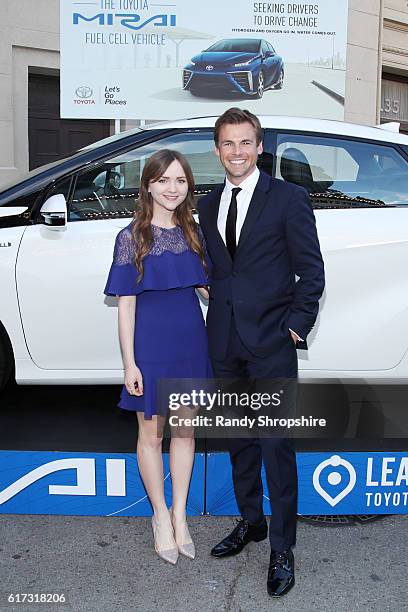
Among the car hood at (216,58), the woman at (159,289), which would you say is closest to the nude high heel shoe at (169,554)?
the woman at (159,289)

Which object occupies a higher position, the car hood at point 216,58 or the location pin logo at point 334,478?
the car hood at point 216,58

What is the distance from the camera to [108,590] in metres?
2.13

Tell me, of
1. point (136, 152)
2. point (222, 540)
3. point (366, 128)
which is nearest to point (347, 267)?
point (366, 128)

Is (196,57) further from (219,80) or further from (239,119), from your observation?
(239,119)

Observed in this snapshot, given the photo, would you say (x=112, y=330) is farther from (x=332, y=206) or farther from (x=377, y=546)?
(x=377, y=546)

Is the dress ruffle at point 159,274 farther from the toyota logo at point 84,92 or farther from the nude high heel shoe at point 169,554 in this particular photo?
the toyota logo at point 84,92

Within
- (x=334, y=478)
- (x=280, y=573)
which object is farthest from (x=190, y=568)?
(x=334, y=478)

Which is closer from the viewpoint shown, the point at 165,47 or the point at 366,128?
the point at 366,128

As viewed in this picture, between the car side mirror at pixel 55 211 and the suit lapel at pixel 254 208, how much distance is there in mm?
947

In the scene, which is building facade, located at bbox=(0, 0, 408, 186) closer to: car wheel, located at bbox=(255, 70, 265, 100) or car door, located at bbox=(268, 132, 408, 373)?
car wheel, located at bbox=(255, 70, 265, 100)

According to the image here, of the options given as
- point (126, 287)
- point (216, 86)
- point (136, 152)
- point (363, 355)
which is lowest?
point (363, 355)

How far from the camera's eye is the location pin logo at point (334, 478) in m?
2.50

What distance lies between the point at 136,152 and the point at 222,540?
1.74 metres

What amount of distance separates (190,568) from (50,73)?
23.4 feet
